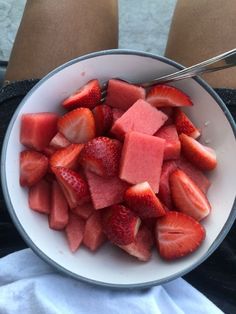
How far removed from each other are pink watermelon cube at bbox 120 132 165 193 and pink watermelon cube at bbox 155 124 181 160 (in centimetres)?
2

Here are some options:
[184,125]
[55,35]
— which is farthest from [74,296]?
[55,35]

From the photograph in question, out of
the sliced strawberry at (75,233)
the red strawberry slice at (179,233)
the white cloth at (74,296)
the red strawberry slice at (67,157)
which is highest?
the red strawberry slice at (67,157)

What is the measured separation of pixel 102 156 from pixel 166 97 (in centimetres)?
14

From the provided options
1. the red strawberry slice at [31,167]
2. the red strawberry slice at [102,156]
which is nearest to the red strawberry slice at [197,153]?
the red strawberry slice at [102,156]

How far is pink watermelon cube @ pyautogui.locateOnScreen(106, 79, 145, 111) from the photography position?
74cm

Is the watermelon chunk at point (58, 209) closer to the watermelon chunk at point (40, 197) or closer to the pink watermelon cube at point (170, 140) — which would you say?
the watermelon chunk at point (40, 197)

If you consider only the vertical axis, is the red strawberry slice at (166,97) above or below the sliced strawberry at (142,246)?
above

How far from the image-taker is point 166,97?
2.41ft

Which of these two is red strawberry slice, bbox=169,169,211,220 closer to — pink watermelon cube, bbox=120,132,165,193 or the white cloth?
pink watermelon cube, bbox=120,132,165,193

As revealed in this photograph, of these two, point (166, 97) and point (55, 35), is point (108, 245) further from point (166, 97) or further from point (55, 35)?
point (55, 35)

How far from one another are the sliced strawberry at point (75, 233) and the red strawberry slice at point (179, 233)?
0.12 metres

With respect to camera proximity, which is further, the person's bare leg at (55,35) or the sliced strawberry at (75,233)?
the person's bare leg at (55,35)

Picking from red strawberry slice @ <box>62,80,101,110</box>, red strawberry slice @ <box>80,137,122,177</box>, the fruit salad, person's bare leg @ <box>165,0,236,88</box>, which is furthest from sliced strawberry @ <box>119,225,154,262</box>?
person's bare leg @ <box>165,0,236,88</box>

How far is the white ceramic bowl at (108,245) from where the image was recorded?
2.33ft
